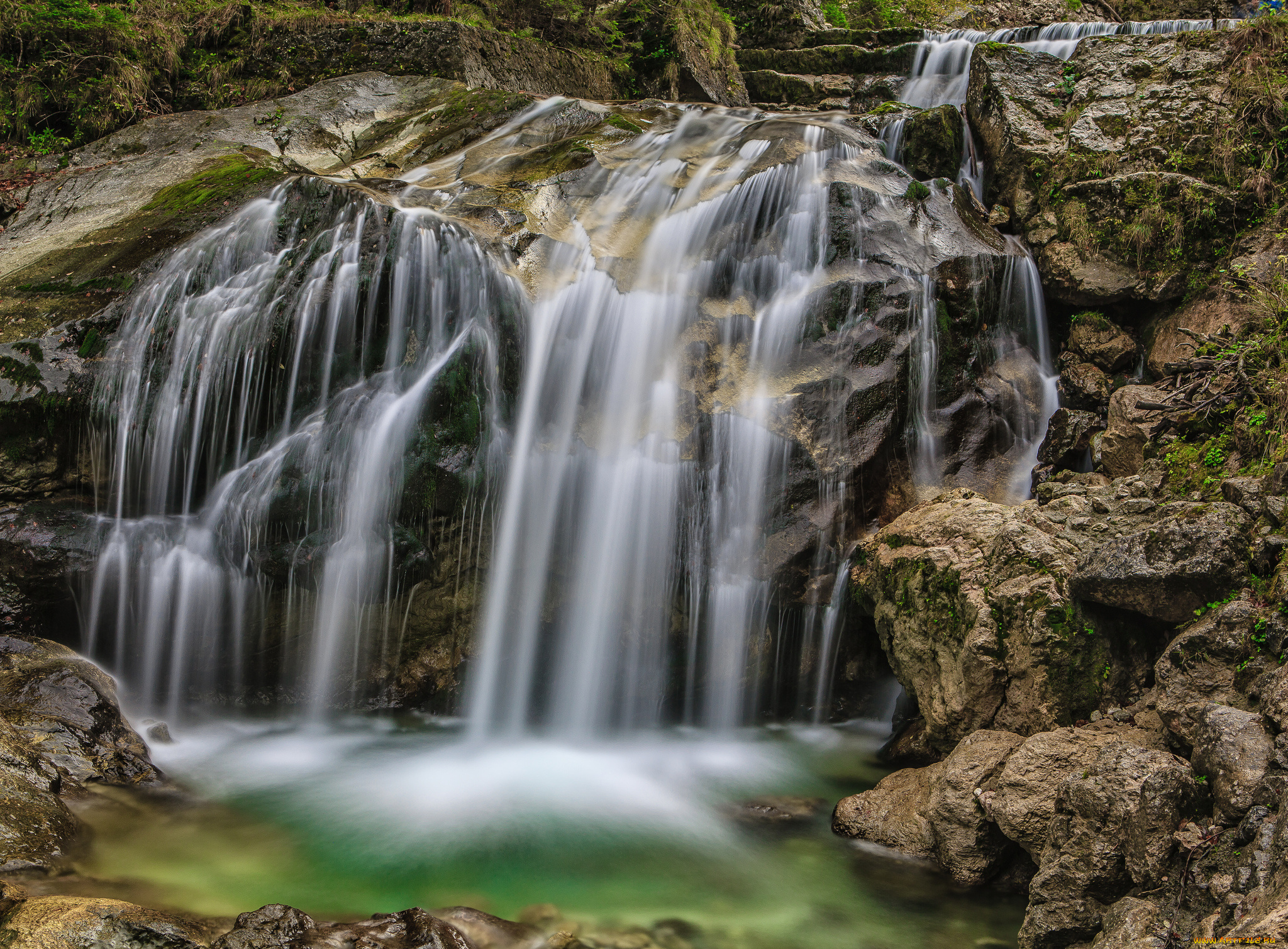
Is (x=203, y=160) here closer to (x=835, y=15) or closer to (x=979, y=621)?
(x=979, y=621)

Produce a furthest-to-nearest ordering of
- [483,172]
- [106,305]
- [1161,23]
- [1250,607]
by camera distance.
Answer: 1. [1161,23]
2. [483,172]
3. [106,305]
4. [1250,607]

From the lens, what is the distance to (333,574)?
680 cm

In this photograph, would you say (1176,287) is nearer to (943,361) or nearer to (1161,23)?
(943,361)

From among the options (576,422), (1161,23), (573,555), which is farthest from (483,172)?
(1161,23)

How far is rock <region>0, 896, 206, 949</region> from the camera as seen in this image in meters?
3.15

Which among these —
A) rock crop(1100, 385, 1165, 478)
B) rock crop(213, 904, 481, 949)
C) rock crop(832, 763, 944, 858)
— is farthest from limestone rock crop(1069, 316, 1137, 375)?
rock crop(213, 904, 481, 949)

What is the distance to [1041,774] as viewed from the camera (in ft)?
13.9

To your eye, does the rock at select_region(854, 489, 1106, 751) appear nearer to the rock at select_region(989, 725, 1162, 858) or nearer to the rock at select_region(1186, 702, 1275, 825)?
the rock at select_region(989, 725, 1162, 858)

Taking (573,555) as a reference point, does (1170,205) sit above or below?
above

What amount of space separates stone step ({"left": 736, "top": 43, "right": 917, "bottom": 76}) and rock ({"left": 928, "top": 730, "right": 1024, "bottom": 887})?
1203 centimetres

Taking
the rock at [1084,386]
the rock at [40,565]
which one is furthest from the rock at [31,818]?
the rock at [1084,386]

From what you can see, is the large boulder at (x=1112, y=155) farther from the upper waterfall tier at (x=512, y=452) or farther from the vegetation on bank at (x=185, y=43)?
the vegetation on bank at (x=185, y=43)

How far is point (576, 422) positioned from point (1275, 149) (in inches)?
296

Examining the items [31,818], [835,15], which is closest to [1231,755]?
[31,818]
